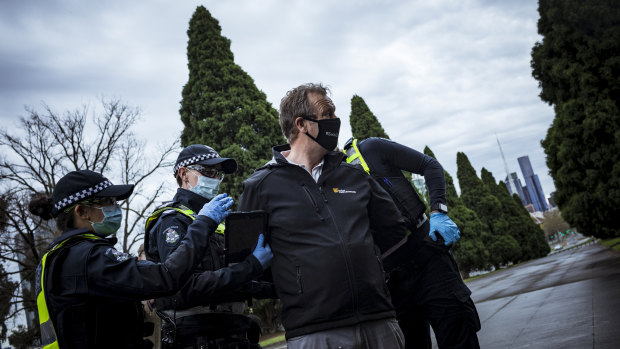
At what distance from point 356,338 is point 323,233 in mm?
510

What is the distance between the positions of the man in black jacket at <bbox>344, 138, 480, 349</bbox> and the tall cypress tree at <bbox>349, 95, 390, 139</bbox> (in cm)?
2473

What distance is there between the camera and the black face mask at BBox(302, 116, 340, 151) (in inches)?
106

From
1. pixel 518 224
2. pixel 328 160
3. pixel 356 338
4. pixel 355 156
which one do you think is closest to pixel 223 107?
pixel 355 156

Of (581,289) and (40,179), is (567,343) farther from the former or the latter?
(40,179)

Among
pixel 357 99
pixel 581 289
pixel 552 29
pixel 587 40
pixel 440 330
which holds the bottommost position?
pixel 581 289

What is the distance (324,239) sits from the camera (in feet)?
7.37

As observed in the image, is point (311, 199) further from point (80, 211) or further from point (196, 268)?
point (80, 211)

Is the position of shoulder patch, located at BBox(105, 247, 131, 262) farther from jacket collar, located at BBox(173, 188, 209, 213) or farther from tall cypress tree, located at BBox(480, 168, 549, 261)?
tall cypress tree, located at BBox(480, 168, 549, 261)

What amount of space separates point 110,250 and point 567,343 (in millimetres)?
4642

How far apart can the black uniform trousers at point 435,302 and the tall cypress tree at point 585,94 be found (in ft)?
48.7

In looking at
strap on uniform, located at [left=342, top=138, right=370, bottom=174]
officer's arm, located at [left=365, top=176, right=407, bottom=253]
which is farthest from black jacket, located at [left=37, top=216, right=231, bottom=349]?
strap on uniform, located at [left=342, top=138, right=370, bottom=174]

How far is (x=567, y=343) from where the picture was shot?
4.81 meters

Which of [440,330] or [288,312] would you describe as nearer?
[288,312]

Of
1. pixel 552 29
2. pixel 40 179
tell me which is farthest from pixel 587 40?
pixel 40 179
